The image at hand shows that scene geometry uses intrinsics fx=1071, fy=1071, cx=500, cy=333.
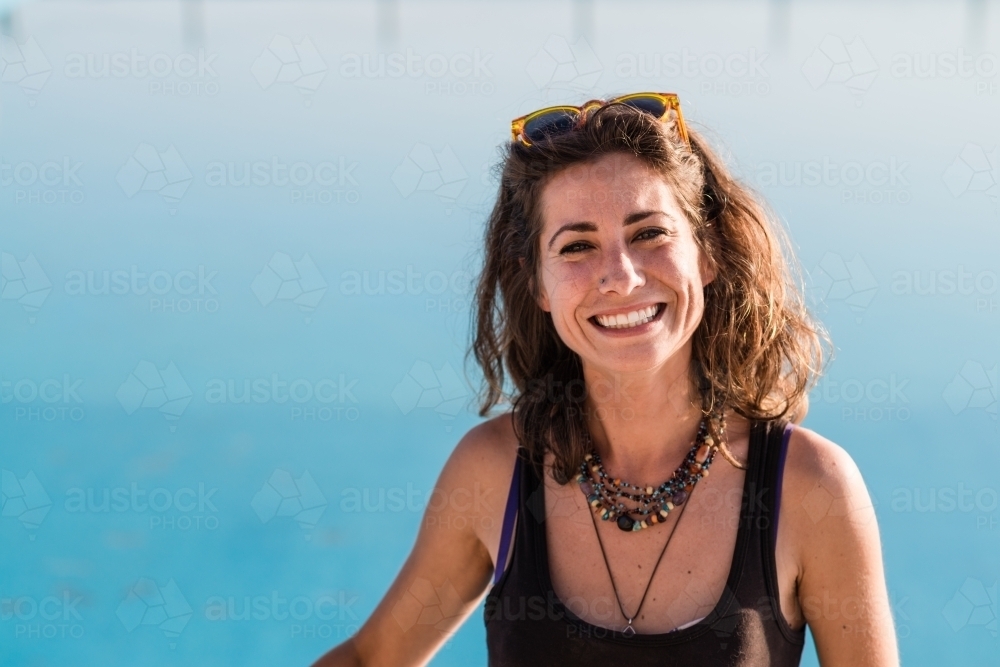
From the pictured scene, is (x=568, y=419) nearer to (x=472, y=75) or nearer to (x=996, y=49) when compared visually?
(x=472, y=75)

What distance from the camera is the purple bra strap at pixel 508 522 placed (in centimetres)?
190

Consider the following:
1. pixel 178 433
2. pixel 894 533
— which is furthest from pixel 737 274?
pixel 178 433

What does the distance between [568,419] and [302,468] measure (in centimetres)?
385

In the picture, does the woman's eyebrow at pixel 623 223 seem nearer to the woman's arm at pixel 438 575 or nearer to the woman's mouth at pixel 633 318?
the woman's mouth at pixel 633 318

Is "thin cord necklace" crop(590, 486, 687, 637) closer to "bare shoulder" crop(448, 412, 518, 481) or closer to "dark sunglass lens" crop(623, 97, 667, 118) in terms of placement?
"bare shoulder" crop(448, 412, 518, 481)

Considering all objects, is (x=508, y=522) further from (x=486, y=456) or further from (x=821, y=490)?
(x=821, y=490)

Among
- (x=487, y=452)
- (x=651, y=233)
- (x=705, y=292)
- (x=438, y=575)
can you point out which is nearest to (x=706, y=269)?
(x=705, y=292)

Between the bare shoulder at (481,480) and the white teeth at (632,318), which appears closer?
the white teeth at (632,318)

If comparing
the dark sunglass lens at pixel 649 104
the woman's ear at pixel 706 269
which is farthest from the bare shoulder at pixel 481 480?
the dark sunglass lens at pixel 649 104

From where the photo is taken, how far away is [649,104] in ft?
6.32

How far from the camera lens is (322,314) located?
696 cm

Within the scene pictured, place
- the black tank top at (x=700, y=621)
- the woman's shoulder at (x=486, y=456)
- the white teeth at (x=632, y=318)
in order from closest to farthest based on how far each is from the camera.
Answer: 1. the black tank top at (x=700, y=621)
2. the white teeth at (x=632, y=318)
3. the woman's shoulder at (x=486, y=456)

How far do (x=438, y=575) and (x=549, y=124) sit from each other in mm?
854

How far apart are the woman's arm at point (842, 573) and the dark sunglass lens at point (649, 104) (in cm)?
69
